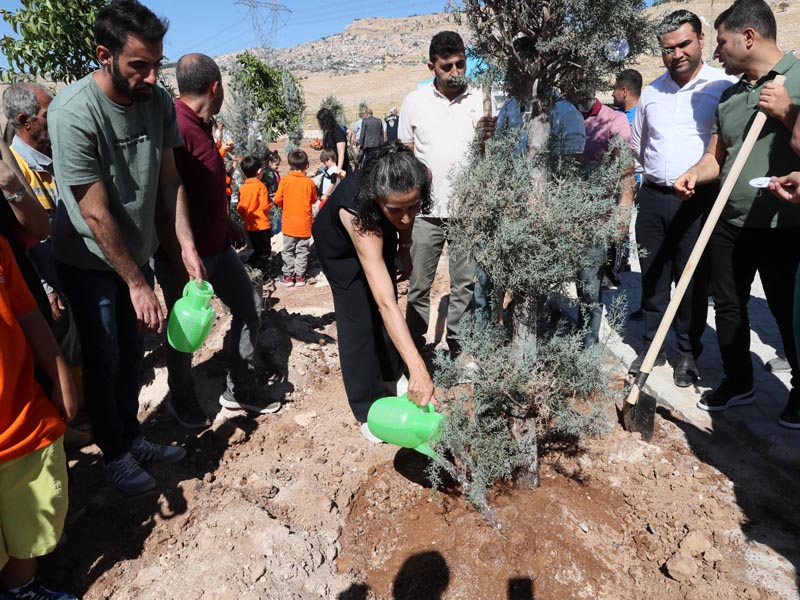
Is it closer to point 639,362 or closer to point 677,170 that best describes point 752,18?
point 677,170

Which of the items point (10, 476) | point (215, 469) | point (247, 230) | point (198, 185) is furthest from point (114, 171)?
point (247, 230)

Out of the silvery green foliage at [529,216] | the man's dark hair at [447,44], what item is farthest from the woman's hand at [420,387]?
the man's dark hair at [447,44]

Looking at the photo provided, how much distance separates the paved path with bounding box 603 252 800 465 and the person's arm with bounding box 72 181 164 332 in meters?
2.17

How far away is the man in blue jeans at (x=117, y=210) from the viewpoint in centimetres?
201

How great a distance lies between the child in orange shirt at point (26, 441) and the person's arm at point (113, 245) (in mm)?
327

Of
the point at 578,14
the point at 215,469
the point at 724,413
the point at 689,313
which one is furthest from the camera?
the point at 689,313

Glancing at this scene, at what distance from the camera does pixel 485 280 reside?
126 inches

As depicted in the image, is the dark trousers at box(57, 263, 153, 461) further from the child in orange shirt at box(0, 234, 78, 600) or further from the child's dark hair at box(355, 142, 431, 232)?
the child's dark hair at box(355, 142, 431, 232)

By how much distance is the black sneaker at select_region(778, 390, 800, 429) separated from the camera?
9.35 ft

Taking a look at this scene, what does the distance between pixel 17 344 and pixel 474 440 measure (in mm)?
1687

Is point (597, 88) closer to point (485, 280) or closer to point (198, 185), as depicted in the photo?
point (485, 280)

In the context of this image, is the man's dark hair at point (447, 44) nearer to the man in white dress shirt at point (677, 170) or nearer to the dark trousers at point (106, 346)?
the man in white dress shirt at point (677, 170)

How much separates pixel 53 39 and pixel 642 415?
4.02 metres

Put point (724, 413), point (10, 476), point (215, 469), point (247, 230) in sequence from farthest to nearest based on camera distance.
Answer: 1. point (247, 230)
2. point (724, 413)
3. point (215, 469)
4. point (10, 476)
